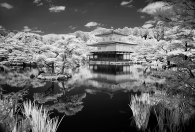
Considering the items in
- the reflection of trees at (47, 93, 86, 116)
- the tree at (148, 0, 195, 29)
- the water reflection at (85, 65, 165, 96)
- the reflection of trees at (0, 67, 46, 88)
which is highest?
the tree at (148, 0, 195, 29)

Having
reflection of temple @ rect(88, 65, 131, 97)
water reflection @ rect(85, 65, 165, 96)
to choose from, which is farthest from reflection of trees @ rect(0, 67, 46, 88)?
reflection of temple @ rect(88, 65, 131, 97)

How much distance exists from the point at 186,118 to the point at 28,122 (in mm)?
5064

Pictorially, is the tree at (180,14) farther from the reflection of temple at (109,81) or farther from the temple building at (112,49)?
the temple building at (112,49)

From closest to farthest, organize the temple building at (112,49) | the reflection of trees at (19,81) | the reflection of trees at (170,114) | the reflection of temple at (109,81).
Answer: the reflection of trees at (170,114) → the reflection of temple at (109,81) → the reflection of trees at (19,81) → the temple building at (112,49)

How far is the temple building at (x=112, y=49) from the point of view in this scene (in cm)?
3209

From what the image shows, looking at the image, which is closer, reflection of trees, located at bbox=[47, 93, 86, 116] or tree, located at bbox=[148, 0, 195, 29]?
tree, located at bbox=[148, 0, 195, 29]

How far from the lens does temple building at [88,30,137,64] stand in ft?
105

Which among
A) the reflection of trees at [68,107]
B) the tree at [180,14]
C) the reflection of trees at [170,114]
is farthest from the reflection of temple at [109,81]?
the tree at [180,14]

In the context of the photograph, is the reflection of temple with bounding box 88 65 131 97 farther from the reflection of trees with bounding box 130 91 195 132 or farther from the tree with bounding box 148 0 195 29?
the tree with bounding box 148 0 195 29

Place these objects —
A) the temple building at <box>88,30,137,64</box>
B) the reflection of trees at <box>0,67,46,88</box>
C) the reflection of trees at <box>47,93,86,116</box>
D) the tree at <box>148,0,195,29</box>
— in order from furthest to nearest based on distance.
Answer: the temple building at <box>88,30,137,64</box>
the reflection of trees at <box>0,67,46,88</box>
the reflection of trees at <box>47,93,86,116</box>
the tree at <box>148,0,195,29</box>

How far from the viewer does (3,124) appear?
11.0 ft

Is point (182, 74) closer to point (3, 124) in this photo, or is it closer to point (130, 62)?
point (3, 124)

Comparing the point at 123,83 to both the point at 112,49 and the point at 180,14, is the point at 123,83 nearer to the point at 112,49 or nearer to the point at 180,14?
the point at 180,14

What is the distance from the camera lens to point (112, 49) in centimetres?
3231
